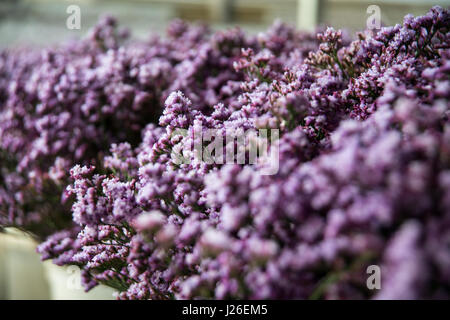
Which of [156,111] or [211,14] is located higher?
[211,14]

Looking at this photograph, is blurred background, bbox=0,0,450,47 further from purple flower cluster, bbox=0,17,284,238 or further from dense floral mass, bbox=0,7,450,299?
dense floral mass, bbox=0,7,450,299

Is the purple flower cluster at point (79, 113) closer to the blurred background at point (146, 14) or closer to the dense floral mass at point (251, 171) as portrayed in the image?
the dense floral mass at point (251, 171)

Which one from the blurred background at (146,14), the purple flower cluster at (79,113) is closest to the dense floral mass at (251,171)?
the purple flower cluster at (79,113)

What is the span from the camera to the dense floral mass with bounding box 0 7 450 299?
777mm

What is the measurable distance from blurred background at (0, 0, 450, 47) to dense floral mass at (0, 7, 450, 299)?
3.04 metres

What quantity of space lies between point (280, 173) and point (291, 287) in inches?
10.9

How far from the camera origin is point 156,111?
6.67ft

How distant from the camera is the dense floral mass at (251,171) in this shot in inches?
30.6

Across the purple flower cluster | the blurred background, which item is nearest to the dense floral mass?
the purple flower cluster

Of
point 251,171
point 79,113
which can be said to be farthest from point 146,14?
point 251,171

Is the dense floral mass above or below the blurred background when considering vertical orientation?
below
